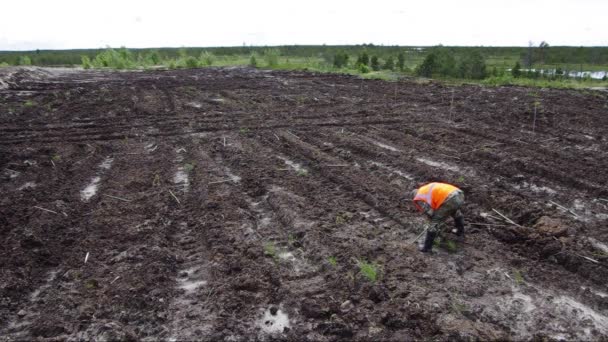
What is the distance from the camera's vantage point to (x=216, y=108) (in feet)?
51.4

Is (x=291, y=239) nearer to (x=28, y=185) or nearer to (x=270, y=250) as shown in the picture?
(x=270, y=250)

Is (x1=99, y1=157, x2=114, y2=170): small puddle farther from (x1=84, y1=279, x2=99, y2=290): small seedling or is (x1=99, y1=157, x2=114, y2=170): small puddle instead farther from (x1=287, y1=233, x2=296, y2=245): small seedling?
(x1=287, y1=233, x2=296, y2=245): small seedling

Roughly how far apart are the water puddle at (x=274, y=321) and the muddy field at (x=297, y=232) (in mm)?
16

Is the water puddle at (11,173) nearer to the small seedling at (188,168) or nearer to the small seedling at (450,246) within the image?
the small seedling at (188,168)

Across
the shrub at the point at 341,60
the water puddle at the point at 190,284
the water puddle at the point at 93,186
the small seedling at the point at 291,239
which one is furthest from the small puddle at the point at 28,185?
the shrub at the point at 341,60

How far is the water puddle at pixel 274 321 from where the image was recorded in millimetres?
4183

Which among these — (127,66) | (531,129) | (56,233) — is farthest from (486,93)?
(127,66)

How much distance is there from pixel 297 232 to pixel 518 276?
2.86 meters

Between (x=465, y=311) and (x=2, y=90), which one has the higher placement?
(x=2, y=90)

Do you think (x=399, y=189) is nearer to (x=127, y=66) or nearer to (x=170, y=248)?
(x=170, y=248)

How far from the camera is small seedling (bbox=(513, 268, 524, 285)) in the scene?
488 cm

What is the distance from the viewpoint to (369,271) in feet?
15.8

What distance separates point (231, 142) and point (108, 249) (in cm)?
567

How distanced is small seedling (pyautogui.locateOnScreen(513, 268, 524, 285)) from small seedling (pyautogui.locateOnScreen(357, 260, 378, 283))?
64.8 inches
